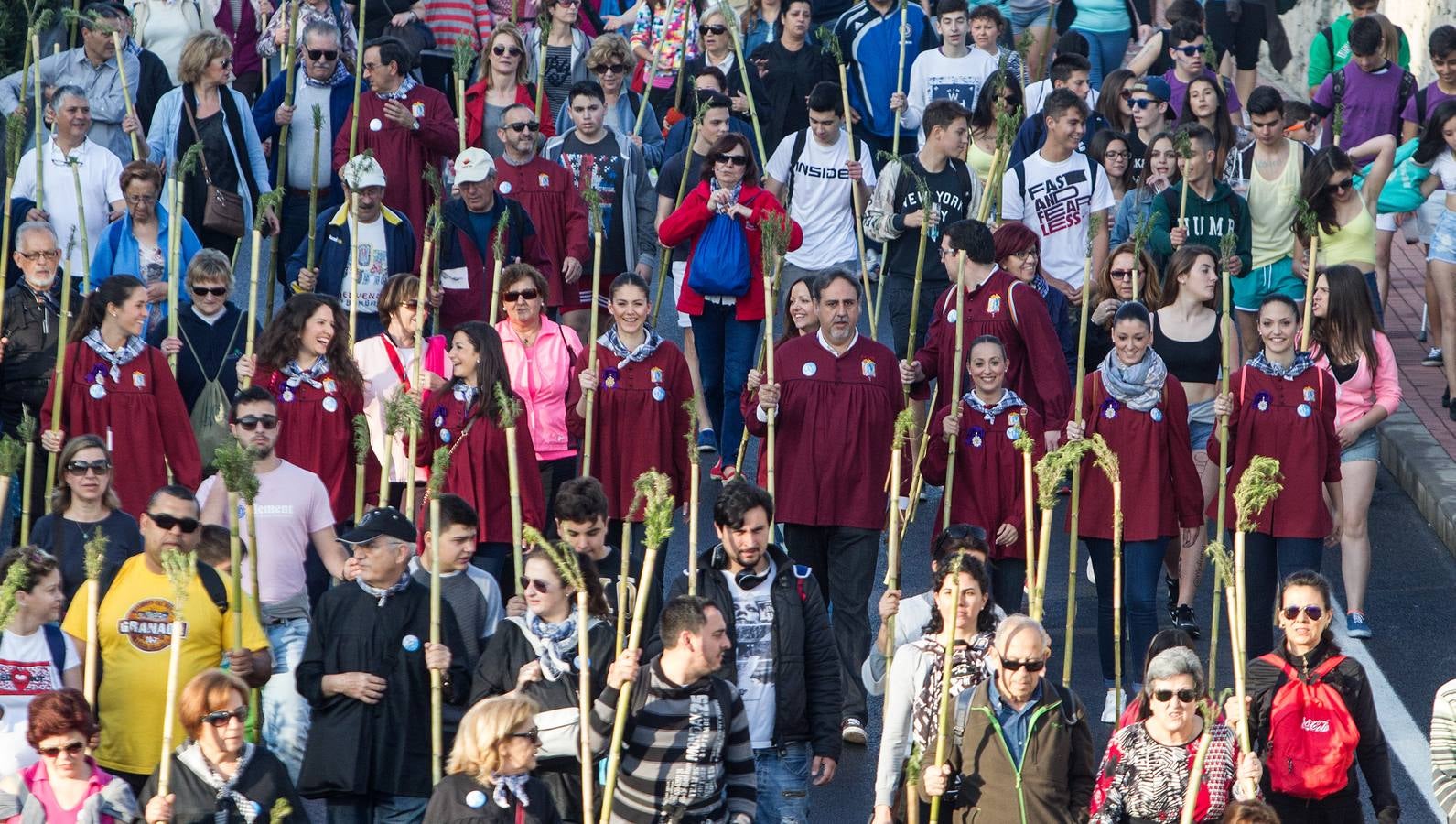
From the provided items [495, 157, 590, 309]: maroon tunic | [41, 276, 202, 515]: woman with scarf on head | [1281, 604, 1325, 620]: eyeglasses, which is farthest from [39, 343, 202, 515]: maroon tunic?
[1281, 604, 1325, 620]: eyeglasses

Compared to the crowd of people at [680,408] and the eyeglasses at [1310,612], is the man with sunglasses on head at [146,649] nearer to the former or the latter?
the crowd of people at [680,408]

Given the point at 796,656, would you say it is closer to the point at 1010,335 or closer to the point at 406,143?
the point at 1010,335

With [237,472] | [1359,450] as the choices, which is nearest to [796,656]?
[237,472]

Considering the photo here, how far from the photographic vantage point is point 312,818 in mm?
9156

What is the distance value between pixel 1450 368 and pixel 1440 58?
217cm

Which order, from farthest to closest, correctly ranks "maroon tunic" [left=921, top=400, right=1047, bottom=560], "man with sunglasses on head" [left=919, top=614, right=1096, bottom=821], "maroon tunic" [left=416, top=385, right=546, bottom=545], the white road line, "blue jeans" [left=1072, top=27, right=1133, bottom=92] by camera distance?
"blue jeans" [left=1072, top=27, right=1133, bottom=92] < "maroon tunic" [left=921, top=400, right=1047, bottom=560] < "maroon tunic" [left=416, top=385, right=546, bottom=545] < the white road line < "man with sunglasses on head" [left=919, top=614, right=1096, bottom=821]

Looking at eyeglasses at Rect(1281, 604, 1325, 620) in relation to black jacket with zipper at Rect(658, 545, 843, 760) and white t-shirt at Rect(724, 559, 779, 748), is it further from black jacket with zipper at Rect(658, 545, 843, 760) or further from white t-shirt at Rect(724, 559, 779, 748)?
white t-shirt at Rect(724, 559, 779, 748)

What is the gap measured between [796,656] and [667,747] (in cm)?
100

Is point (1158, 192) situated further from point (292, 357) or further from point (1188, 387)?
point (292, 357)

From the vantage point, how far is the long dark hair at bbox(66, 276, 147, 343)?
32.7 feet

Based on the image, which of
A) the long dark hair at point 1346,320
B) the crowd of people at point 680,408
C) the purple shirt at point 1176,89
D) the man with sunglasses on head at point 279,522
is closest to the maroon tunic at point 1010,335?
the crowd of people at point 680,408

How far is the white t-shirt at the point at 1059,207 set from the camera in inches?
505

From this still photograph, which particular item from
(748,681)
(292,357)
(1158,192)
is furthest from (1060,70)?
(748,681)

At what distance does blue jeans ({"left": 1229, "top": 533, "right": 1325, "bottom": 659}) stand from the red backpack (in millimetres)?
2300
